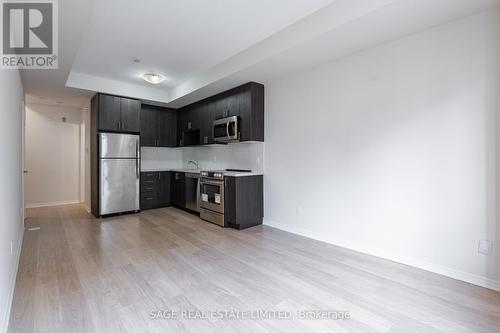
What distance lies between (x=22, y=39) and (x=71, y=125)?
4259 millimetres

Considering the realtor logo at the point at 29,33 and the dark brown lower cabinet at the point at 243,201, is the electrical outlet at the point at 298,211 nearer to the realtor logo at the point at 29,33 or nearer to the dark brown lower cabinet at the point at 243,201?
the dark brown lower cabinet at the point at 243,201

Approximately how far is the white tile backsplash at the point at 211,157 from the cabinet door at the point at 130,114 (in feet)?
2.98

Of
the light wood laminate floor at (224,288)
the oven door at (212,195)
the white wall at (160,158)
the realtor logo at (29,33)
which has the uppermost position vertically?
the realtor logo at (29,33)

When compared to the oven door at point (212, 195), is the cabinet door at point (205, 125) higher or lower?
higher

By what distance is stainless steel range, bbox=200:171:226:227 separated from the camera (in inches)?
163

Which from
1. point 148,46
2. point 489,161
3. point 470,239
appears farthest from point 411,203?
point 148,46

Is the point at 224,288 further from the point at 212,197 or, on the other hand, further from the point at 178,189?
the point at 178,189

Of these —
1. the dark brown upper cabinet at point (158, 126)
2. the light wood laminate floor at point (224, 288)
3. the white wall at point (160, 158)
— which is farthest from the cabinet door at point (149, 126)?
the light wood laminate floor at point (224, 288)

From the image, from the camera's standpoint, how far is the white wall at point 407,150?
7.24 feet

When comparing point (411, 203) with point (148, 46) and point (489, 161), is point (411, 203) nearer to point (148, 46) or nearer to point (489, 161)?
point (489, 161)

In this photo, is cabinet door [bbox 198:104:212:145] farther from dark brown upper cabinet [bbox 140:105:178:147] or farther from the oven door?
dark brown upper cabinet [bbox 140:105:178:147]

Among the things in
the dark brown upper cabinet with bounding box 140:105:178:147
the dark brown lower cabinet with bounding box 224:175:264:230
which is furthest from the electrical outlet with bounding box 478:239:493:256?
the dark brown upper cabinet with bounding box 140:105:178:147

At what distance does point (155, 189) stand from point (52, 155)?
2854 mm

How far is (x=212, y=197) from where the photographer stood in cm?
439
